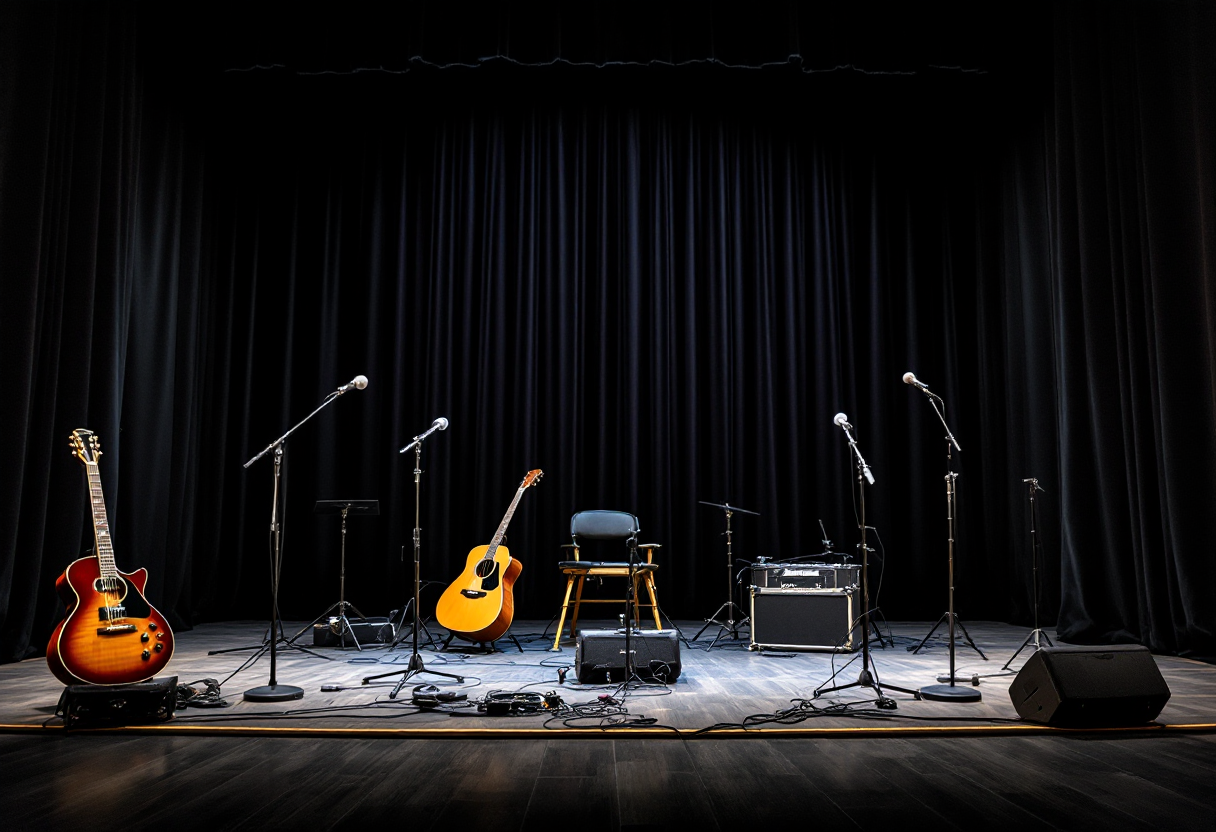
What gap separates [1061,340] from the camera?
615cm

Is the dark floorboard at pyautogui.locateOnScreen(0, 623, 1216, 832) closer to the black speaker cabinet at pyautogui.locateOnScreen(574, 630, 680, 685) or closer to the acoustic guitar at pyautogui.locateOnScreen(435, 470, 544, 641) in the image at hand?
the black speaker cabinet at pyautogui.locateOnScreen(574, 630, 680, 685)

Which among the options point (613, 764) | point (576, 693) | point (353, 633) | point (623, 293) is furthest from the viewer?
point (623, 293)

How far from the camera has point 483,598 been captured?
5.35 meters

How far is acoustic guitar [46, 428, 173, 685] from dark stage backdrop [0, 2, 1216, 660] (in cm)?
223

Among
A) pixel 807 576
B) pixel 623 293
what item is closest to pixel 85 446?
pixel 807 576

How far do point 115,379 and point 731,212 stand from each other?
188 inches

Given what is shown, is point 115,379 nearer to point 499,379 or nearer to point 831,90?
point 499,379

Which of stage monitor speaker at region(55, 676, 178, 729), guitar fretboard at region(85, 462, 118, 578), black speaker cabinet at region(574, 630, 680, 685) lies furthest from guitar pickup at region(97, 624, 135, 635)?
black speaker cabinet at region(574, 630, 680, 685)

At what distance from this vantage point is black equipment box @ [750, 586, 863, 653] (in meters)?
5.26

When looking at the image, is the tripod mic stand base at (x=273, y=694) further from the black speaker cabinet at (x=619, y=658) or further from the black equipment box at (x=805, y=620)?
the black equipment box at (x=805, y=620)

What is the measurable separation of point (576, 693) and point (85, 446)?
8.01 feet

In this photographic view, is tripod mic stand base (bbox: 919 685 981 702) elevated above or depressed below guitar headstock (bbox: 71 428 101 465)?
below

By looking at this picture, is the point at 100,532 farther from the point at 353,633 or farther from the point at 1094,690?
the point at 1094,690

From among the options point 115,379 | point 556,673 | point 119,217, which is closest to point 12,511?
point 115,379
